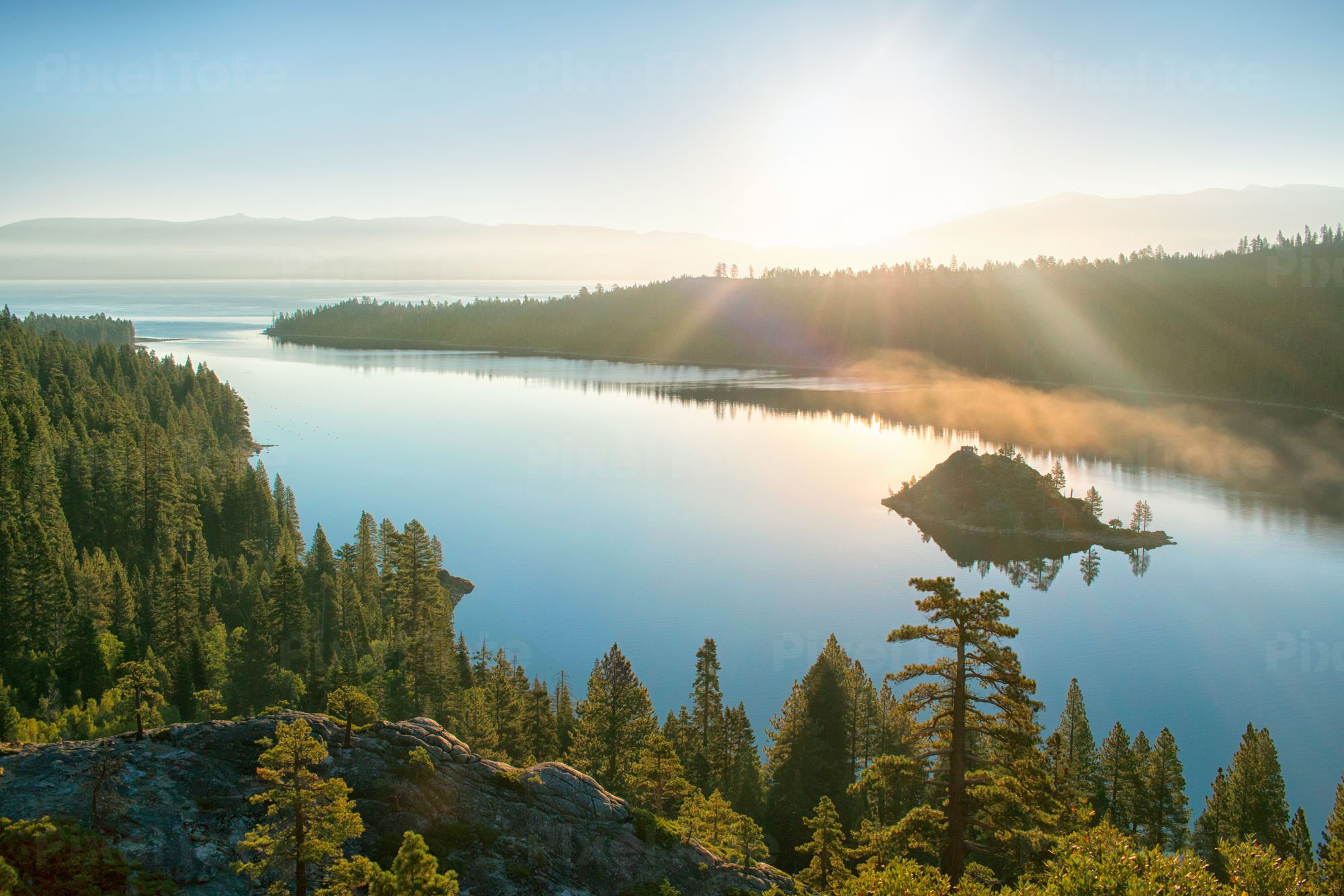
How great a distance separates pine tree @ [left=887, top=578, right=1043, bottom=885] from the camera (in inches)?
650

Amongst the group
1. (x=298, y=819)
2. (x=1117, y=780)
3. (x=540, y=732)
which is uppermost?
(x=298, y=819)

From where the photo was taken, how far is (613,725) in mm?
35250

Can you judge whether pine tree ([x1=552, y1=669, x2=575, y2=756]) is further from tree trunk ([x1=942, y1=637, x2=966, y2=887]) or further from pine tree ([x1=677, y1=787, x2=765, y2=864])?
tree trunk ([x1=942, y1=637, x2=966, y2=887])

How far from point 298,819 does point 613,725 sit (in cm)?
2006

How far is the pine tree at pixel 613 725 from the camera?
3384 centimetres

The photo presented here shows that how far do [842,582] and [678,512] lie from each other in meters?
24.3

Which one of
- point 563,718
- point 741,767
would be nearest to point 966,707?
point 741,767

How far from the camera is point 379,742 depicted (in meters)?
21.7

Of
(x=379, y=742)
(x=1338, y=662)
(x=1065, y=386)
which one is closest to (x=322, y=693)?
(x=379, y=742)

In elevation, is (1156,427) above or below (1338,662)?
above

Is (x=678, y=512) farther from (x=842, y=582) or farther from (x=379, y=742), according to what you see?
(x=379, y=742)

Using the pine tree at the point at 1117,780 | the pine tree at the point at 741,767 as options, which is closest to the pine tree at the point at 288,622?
the pine tree at the point at 741,767

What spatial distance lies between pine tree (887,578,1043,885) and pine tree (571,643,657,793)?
17.5 m

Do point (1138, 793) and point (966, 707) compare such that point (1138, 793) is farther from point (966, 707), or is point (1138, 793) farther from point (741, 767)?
point (966, 707)
